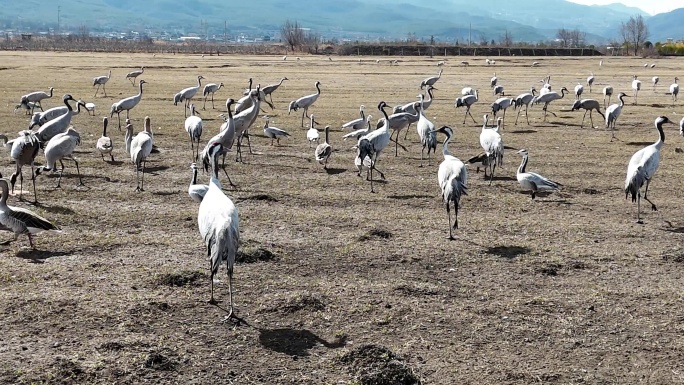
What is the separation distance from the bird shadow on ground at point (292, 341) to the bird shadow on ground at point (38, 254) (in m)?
4.01

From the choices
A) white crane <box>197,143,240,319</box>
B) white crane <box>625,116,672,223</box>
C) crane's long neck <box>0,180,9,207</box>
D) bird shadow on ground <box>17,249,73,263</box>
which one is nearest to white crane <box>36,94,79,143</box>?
crane's long neck <box>0,180,9,207</box>

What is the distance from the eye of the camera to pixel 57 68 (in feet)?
179

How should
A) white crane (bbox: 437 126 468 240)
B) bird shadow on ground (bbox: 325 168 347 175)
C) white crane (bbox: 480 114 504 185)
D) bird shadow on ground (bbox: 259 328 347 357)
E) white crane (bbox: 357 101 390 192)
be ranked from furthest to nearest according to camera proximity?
bird shadow on ground (bbox: 325 168 347 175) → white crane (bbox: 480 114 504 185) → white crane (bbox: 357 101 390 192) → white crane (bbox: 437 126 468 240) → bird shadow on ground (bbox: 259 328 347 357)

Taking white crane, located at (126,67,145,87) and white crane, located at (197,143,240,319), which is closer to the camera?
white crane, located at (197,143,240,319)

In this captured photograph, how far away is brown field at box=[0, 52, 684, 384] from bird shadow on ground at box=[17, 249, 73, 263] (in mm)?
47

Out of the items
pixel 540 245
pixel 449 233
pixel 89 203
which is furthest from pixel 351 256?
pixel 89 203

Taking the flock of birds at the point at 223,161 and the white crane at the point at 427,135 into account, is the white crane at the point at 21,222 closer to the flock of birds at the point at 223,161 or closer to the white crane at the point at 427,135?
the flock of birds at the point at 223,161

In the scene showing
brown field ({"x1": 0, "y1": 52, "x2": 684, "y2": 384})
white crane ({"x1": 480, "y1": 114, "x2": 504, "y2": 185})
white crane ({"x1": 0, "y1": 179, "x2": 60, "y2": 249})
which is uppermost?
white crane ({"x1": 480, "y1": 114, "x2": 504, "y2": 185})

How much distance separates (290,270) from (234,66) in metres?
53.8

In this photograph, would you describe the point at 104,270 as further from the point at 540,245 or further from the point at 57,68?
the point at 57,68

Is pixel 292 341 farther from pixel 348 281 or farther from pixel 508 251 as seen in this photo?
pixel 508 251

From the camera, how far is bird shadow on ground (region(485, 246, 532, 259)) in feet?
35.8

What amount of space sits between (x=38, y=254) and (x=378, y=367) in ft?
19.3

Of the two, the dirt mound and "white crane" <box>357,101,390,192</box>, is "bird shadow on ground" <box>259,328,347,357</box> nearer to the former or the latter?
the dirt mound
